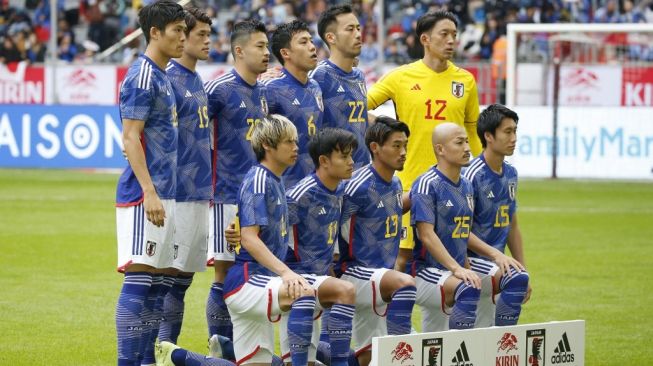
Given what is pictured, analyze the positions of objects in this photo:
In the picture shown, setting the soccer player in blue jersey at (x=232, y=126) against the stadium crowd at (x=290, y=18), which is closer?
the soccer player in blue jersey at (x=232, y=126)

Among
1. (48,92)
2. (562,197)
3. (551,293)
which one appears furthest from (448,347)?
(48,92)

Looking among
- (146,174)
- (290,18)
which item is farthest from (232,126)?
(290,18)

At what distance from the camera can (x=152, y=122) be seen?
747 centimetres

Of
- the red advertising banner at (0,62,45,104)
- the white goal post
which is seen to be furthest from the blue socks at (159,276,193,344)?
the red advertising banner at (0,62,45,104)

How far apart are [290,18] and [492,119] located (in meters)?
20.2

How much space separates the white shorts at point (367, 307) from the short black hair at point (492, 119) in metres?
1.33

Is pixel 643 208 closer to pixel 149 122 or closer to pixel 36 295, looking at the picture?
pixel 36 295

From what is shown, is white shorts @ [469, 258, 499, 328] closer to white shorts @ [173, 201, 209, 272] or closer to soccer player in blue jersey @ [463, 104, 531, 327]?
soccer player in blue jersey @ [463, 104, 531, 327]

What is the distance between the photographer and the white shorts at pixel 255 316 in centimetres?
715

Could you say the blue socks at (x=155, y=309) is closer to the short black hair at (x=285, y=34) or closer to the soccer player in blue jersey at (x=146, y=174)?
the soccer player in blue jersey at (x=146, y=174)

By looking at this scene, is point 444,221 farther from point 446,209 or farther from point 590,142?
point 590,142

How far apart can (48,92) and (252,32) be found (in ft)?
57.7

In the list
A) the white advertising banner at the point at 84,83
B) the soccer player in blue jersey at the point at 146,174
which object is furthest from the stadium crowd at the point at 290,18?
the soccer player in blue jersey at the point at 146,174

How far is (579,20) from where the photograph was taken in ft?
89.0
